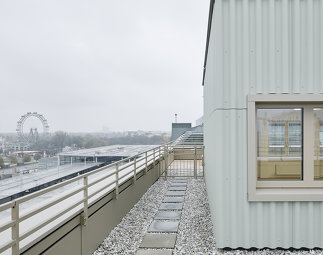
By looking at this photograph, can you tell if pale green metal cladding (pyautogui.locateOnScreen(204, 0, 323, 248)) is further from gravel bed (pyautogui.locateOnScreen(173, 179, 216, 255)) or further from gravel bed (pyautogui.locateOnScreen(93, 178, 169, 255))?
gravel bed (pyautogui.locateOnScreen(93, 178, 169, 255))

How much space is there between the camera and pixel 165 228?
19.1 ft

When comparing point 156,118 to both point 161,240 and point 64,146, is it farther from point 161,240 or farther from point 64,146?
point 161,240

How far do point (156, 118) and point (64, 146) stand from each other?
241 ft

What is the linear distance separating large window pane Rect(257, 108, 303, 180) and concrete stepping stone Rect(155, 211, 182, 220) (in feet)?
9.48

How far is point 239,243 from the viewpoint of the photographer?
14.2 ft

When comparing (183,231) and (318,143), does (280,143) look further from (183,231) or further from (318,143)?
(183,231)

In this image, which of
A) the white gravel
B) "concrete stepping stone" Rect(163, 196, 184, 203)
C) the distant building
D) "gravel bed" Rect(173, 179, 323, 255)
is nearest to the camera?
"gravel bed" Rect(173, 179, 323, 255)

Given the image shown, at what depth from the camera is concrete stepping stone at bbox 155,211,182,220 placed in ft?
21.4

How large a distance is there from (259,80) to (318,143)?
151 cm

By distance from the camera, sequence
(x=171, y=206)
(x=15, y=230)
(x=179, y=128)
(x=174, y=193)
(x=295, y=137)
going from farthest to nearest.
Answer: (x=179, y=128)
(x=174, y=193)
(x=171, y=206)
(x=295, y=137)
(x=15, y=230)

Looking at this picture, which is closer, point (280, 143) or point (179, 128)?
point (280, 143)

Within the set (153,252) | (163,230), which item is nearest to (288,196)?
(153,252)

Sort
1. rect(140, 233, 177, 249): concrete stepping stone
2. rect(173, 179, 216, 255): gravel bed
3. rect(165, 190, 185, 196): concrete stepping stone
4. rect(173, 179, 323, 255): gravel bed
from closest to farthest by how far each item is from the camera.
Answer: rect(173, 179, 323, 255): gravel bed
rect(173, 179, 216, 255): gravel bed
rect(140, 233, 177, 249): concrete stepping stone
rect(165, 190, 185, 196): concrete stepping stone

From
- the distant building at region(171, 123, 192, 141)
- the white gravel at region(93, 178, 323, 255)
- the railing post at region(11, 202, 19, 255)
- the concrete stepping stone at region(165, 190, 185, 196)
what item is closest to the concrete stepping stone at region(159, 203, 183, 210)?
the white gravel at region(93, 178, 323, 255)
